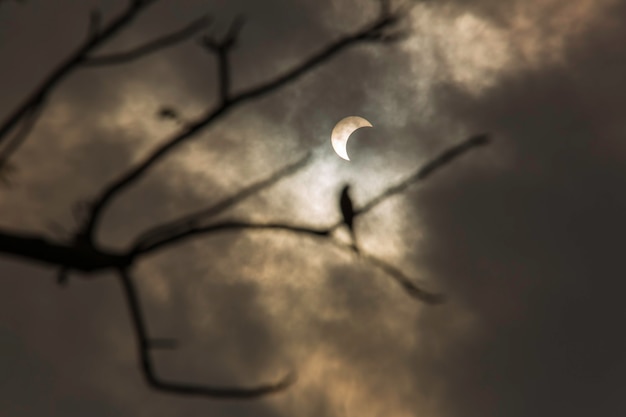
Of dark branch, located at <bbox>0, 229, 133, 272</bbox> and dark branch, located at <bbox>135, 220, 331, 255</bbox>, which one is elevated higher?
dark branch, located at <bbox>135, 220, 331, 255</bbox>

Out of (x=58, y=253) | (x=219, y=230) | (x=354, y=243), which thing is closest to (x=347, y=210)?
(x=354, y=243)

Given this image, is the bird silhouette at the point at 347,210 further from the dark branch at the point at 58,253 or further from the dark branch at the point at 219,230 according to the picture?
the dark branch at the point at 58,253

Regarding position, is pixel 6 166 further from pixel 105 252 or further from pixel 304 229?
pixel 304 229

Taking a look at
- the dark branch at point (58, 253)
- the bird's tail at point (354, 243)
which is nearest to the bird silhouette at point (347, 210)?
the bird's tail at point (354, 243)

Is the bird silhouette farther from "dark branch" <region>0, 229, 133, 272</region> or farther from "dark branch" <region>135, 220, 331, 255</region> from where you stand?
"dark branch" <region>0, 229, 133, 272</region>

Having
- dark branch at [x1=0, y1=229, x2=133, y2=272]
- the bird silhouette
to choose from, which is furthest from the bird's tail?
dark branch at [x1=0, y1=229, x2=133, y2=272]

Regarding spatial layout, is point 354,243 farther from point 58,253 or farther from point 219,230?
point 58,253

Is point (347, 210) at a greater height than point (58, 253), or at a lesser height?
greater
